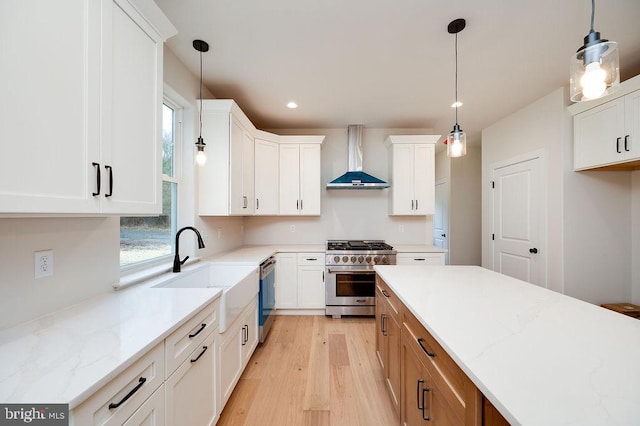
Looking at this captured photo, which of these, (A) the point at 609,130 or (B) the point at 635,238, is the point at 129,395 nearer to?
(A) the point at 609,130

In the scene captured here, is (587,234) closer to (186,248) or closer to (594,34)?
(594,34)

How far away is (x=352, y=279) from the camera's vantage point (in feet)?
10.6

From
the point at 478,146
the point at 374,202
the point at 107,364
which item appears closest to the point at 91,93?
the point at 107,364

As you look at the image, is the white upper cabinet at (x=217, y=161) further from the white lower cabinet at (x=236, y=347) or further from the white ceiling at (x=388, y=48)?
the white lower cabinet at (x=236, y=347)

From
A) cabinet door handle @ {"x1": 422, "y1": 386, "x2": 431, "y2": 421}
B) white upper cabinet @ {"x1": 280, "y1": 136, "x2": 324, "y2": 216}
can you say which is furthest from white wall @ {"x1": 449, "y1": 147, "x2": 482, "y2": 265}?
cabinet door handle @ {"x1": 422, "y1": 386, "x2": 431, "y2": 421}

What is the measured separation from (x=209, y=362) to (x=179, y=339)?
1.40 feet

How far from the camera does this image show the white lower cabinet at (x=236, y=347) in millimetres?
1622

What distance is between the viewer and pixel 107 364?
29.7 inches

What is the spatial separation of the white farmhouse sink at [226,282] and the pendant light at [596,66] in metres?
2.18

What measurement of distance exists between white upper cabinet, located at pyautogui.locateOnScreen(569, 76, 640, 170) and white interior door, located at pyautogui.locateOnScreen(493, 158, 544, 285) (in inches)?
18.7

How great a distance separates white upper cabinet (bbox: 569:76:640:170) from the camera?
220 centimetres

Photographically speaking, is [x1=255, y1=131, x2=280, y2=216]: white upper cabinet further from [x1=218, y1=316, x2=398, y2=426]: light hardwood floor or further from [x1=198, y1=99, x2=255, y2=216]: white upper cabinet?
[x1=218, y1=316, x2=398, y2=426]: light hardwood floor

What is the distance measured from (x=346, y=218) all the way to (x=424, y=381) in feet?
9.62

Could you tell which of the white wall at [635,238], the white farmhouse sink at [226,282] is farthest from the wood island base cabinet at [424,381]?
the white wall at [635,238]
